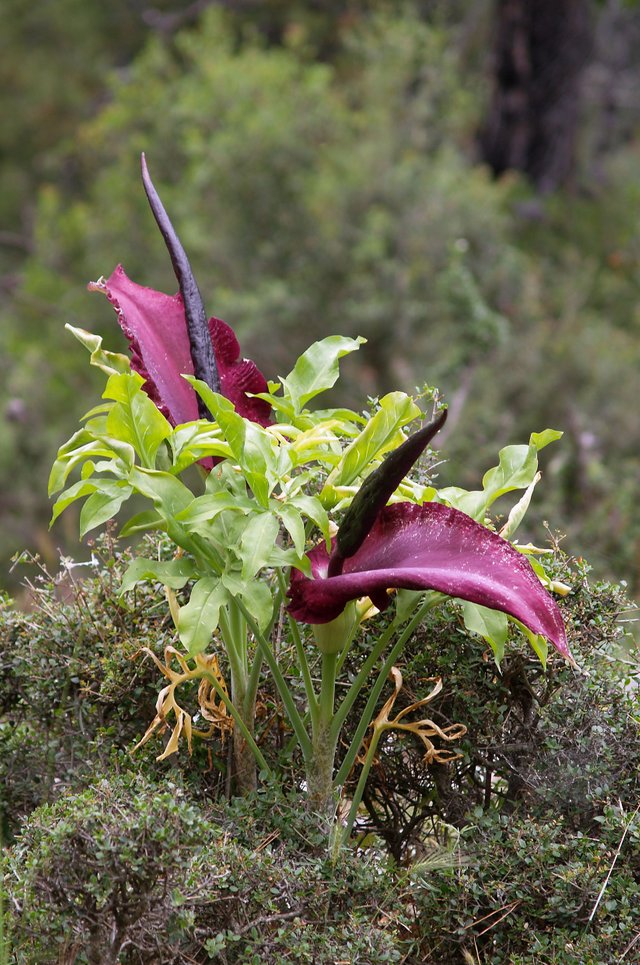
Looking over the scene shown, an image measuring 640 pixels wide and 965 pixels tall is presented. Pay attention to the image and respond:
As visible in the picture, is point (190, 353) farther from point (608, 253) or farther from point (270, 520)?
point (608, 253)

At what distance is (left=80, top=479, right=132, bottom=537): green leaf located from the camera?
1.31 meters

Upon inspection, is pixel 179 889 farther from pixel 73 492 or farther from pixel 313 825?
pixel 73 492

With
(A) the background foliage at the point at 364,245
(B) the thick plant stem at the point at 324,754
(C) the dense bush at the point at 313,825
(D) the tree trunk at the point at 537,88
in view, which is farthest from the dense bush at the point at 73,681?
(D) the tree trunk at the point at 537,88

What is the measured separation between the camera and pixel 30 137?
13.5 m

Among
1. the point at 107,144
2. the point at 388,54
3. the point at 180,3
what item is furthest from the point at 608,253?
the point at 180,3

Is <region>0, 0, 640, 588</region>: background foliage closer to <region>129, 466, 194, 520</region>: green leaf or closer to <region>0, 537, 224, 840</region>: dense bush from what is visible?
<region>0, 537, 224, 840</region>: dense bush

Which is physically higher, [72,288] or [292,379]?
[292,379]

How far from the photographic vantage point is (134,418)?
4.32ft

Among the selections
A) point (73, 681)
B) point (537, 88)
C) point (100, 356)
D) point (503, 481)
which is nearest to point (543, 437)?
point (503, 481)

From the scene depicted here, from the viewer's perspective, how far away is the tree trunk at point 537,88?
7969 millimetres

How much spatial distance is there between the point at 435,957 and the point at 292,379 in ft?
2.48

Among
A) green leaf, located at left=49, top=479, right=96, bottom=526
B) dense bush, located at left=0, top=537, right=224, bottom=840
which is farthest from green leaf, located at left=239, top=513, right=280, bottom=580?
dense bush, located at left=0, top=537, right=224, bottom=840

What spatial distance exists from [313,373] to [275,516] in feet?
1.04

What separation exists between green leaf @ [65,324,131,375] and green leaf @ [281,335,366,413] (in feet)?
0.70
